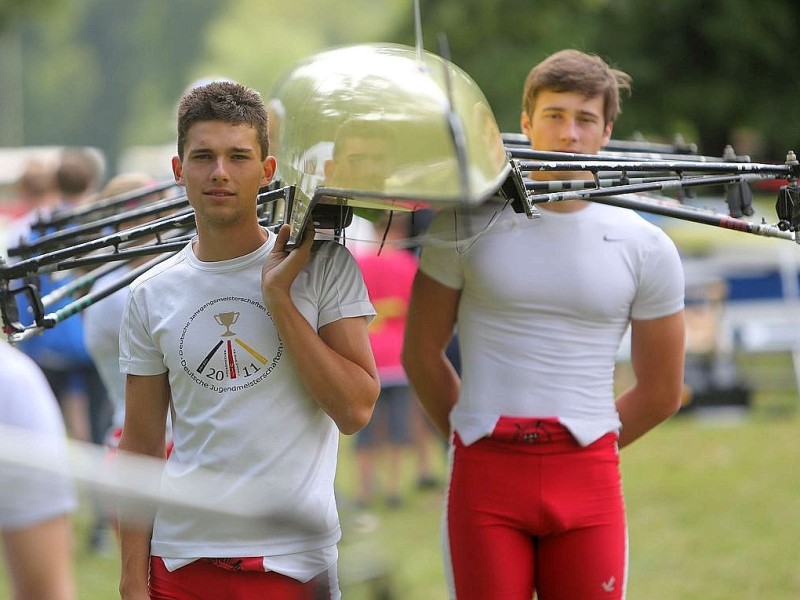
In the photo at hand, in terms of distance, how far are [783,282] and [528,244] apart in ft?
32.9

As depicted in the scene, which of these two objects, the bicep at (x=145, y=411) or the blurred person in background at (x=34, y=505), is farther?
the bicep at (x=145, y=411)

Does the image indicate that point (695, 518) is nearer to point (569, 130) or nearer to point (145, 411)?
point (569, 130)

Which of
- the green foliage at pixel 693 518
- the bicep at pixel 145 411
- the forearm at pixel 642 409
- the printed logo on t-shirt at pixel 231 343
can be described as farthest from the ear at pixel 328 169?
the green foliage at pixel 693 518

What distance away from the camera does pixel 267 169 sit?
120 inches

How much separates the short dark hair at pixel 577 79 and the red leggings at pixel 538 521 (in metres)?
0.96

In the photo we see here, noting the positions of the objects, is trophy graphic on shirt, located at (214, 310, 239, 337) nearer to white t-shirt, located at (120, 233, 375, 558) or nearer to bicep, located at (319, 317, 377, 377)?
white t-shirt, located at (120, 233, 375, 558)

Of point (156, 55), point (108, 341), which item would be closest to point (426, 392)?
point (108, 341)

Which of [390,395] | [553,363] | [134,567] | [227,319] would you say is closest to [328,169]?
[227,319]

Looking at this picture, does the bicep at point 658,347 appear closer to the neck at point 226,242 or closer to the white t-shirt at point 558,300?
the white t-shirt at point 558,300

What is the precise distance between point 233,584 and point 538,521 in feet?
3.40

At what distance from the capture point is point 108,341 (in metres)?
4.75

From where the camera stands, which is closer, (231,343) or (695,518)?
(231,343)

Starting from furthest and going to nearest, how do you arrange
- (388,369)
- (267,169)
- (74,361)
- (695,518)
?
(388,369), (74,361), (695,518), (267,169)

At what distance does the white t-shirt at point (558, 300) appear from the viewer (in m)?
3.74
